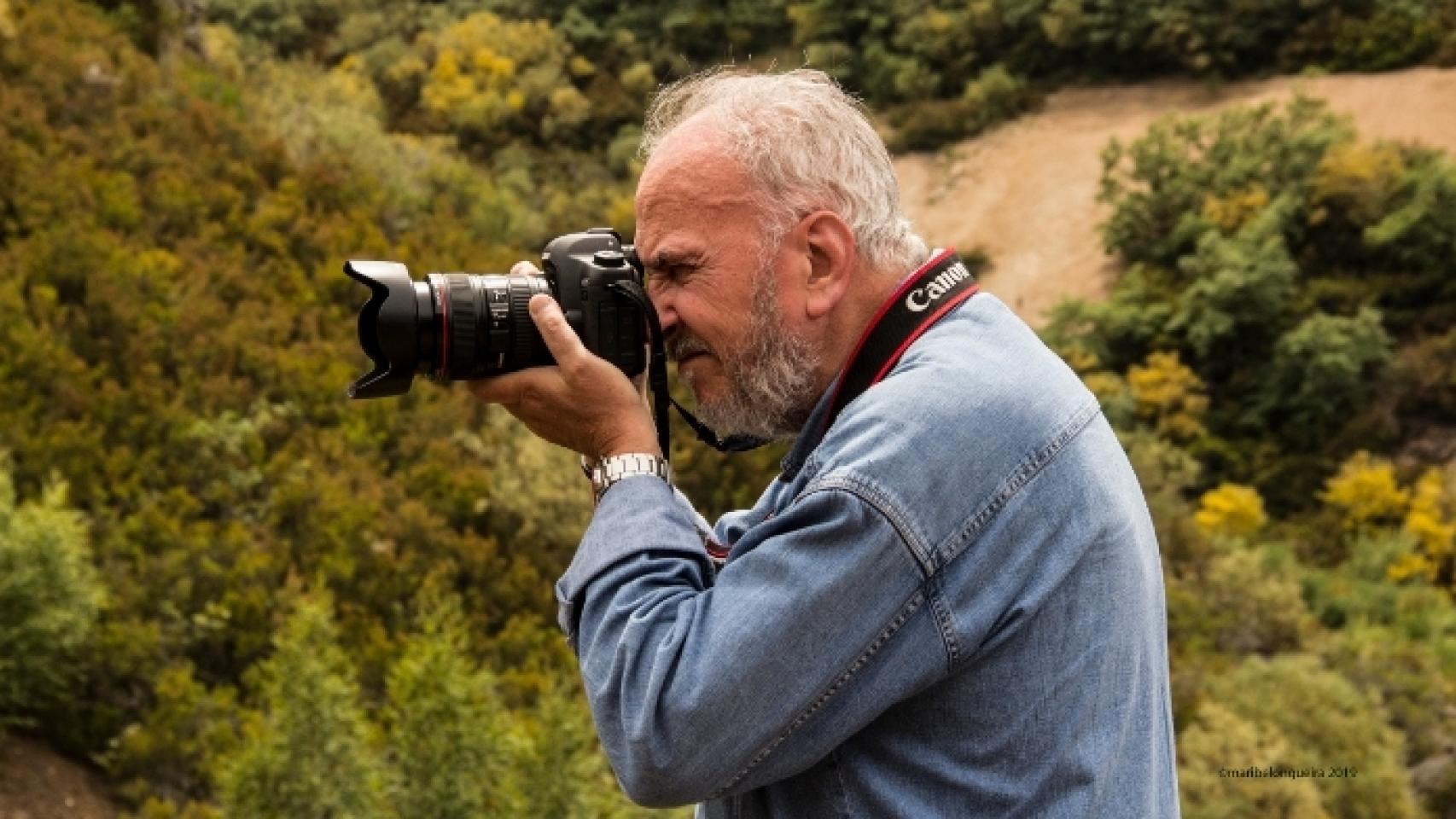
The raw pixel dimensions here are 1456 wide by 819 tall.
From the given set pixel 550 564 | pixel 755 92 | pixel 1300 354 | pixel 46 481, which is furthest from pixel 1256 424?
pixel 755 92

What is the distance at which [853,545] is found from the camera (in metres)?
1.33

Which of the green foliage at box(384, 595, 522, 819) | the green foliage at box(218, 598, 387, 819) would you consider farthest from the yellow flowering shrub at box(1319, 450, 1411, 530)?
the green foliage at box(218, 598, 387, 819)

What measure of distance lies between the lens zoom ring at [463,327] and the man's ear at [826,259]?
0.40m

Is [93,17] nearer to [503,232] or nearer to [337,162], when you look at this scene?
[337,162]

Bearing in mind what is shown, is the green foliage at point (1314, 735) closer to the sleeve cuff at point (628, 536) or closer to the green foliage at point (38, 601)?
the green foliage at point (38, 601)

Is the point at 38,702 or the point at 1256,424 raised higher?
the point at 38,702

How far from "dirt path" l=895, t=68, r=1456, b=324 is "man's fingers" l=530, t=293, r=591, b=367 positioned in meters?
22.7

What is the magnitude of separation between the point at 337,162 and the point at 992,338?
15.8 metres

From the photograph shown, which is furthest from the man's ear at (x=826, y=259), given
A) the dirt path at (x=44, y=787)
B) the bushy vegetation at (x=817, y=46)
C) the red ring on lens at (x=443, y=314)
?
the bushy vegetation at (x=817, y=46)

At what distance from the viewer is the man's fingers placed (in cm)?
162

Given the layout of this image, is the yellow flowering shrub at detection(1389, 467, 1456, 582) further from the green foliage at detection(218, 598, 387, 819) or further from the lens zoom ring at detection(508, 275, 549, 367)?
the lens zoom ring at detection(508, 275, 549, 367)

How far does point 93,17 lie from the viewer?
16.2 metres

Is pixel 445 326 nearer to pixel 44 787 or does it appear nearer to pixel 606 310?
pixel 606 310

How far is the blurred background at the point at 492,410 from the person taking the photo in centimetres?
734
